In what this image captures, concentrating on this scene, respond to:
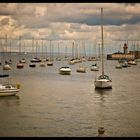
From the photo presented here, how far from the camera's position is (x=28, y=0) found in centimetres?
208

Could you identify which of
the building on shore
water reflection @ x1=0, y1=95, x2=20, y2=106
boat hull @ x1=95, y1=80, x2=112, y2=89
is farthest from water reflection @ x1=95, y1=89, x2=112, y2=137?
the building on shore

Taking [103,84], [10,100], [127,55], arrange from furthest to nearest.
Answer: [127,55], [103,84], [10,100]

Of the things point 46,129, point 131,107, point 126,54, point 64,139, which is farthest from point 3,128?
point 126,54

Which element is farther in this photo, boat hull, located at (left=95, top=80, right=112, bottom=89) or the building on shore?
the building on shore

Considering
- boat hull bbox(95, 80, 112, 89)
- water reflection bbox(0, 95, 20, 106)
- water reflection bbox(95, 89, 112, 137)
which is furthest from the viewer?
boat hull bbox(95, 80, 112, 89)

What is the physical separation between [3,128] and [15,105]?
10510 mm

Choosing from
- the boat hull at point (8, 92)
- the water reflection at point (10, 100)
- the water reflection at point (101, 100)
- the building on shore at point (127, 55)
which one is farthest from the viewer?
the building on shore at point (127, 55)

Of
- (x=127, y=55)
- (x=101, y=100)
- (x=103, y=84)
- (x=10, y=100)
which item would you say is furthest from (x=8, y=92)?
(x=127, y=55)

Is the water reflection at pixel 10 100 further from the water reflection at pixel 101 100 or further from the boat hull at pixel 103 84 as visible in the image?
the boat hull at pixel 103 84

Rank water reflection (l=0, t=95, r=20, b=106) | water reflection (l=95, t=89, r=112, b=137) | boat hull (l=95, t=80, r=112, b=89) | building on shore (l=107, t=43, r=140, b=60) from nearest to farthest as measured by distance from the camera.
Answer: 1. water reflection (l=95, t=89, r=112, b=137)
2. water reflection (l=0, t=95, r=20, b=106)
3. boat hull (l=95, t=80, r=112, b=89)
4. building on shore (l=107, t=43, r=140, b=60)

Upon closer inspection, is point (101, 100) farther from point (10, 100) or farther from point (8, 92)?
point (8, 92)

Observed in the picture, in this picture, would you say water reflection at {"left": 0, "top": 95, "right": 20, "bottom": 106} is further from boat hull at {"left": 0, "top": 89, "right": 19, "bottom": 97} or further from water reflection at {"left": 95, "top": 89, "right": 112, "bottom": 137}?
water reflection at {"left": 95, "top": 89, "right": 112, "bottom": 137}

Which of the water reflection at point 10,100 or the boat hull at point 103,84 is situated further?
the boat hull at point 103,84

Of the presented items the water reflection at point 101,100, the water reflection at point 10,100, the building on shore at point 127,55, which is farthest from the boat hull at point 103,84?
the building on shore at point 127,55
